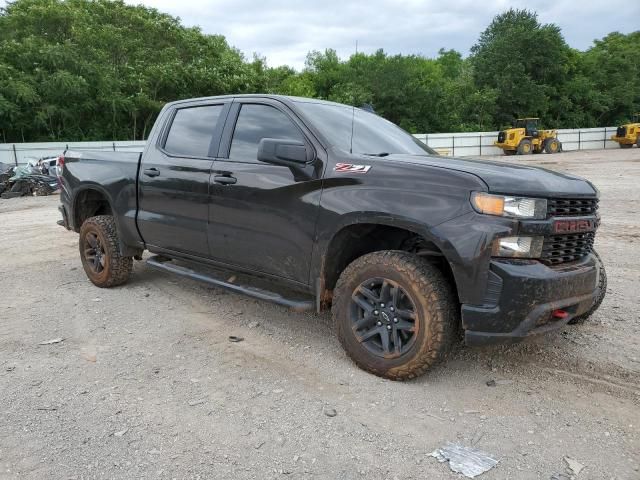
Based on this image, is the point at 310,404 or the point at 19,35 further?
the point at 19,35

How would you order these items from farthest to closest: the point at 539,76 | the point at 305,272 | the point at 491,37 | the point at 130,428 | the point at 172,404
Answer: the point at 491,37, the point at 539,76, the point at 305,272, the point at 172,404, the point at 130,428

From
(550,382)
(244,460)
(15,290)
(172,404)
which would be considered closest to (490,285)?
(550,382)

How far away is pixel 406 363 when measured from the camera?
336 cm

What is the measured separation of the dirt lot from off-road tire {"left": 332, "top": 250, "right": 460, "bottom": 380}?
0.15 metres

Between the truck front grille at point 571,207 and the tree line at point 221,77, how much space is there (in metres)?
27.0

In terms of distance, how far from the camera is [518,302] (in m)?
3.02

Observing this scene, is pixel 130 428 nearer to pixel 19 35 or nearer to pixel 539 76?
pixel 19 35

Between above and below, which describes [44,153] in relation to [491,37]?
below

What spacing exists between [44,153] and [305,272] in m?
23.5

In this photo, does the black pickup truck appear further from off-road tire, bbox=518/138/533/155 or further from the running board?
off-road tire, bbox=518/138/533/155

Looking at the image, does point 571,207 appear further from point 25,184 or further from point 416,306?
point 25,184

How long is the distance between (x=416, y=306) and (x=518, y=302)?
1.93ft

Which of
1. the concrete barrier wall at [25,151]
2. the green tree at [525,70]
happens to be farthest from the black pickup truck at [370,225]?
the green tree at [525,70]

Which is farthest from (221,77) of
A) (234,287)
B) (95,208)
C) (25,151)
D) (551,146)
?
(234,287)
